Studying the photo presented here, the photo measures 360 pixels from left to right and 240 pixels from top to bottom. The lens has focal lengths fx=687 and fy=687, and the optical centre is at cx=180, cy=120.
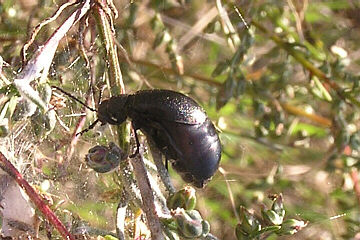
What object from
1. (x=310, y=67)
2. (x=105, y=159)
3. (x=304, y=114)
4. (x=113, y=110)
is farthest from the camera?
(x=304, y=114)

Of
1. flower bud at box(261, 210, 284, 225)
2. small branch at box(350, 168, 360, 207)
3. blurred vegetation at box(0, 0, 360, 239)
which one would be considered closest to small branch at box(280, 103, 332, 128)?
blurred vegetation at box(0, 0, 360, 239)

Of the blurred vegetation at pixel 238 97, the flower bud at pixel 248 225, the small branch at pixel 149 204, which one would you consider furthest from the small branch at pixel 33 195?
the flower bud at pixel 248 225

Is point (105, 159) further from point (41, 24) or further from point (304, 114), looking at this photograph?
point (304, 114)

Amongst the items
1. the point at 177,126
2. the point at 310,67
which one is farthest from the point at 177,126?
the point at 310,67

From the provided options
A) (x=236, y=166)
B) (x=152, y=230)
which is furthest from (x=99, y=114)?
(x=236, y=166)

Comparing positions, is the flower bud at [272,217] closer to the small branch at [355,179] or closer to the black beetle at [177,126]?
the black beetle at [177,126]

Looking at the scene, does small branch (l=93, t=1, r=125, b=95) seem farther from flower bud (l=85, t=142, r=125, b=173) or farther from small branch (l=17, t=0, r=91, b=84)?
flower bud (l=85, t=142, r=125, b=173)

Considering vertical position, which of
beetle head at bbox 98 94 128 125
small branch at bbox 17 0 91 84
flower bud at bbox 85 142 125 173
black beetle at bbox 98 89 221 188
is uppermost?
small branch at bbox 17 0 91 84
